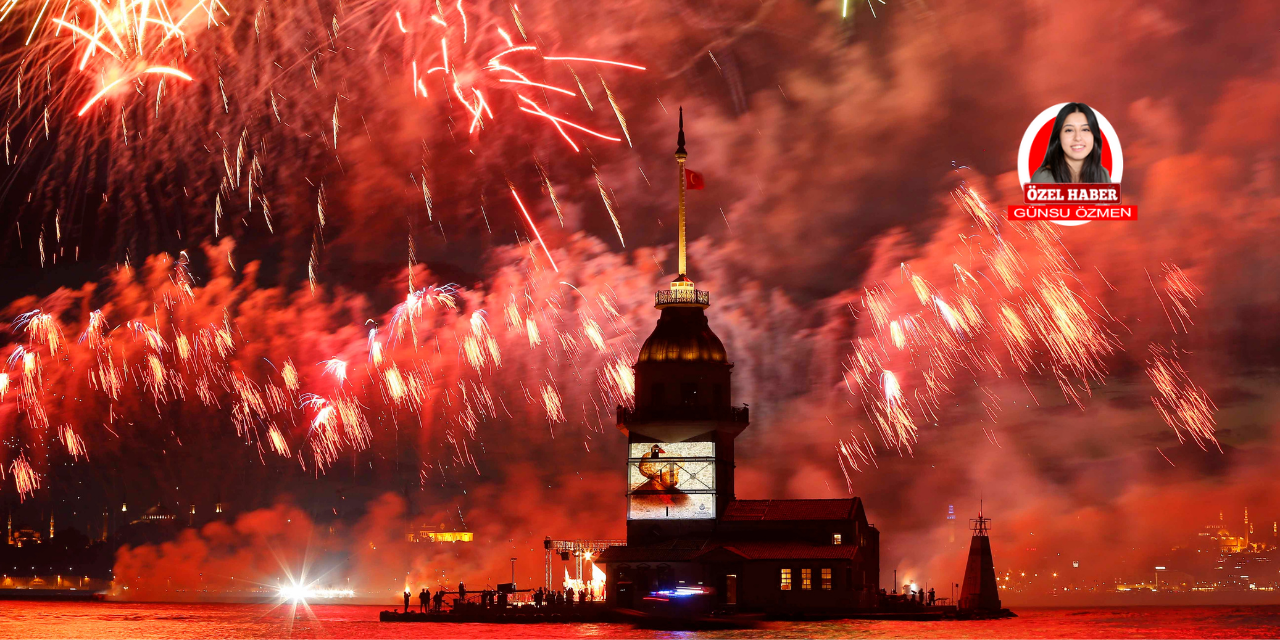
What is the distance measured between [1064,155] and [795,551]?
34.0 m

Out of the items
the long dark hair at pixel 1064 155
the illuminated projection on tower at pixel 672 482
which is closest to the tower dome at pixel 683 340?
the illuminated projection on tower at pixel 672 482

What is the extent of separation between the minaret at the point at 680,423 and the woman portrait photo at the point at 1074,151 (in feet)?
108

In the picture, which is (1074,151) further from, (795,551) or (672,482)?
(672,482)

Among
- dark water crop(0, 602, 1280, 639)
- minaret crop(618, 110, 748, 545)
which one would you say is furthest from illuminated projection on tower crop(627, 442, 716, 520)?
dark water crop(0, 602, 1280, 639)

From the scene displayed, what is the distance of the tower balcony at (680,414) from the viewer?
8256 cm

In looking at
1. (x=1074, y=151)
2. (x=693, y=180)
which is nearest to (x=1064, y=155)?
(x=1074, y=151)

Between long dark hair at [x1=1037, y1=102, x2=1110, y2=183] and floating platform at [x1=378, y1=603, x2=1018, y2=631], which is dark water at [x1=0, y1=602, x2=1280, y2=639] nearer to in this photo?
floating platform at [x1=378, y1=603, x2=1018, y2=631]

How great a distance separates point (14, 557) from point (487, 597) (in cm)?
11153

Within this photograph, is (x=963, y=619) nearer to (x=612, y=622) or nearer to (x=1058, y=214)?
(x=612, y=622)

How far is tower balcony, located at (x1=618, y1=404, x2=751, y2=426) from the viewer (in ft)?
271

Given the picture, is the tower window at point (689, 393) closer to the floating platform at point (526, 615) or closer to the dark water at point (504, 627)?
the floating platform at point (526, 615)

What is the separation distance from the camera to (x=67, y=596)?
6383 inches

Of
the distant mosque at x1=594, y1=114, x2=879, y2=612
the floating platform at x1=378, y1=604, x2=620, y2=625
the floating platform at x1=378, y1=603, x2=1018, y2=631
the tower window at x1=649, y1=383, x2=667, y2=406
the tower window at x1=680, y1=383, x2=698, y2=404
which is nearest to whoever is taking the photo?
the floating platform at x1=378, y1=603, x2=1018, y2=631

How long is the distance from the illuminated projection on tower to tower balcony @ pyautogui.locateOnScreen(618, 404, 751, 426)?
1.44m
